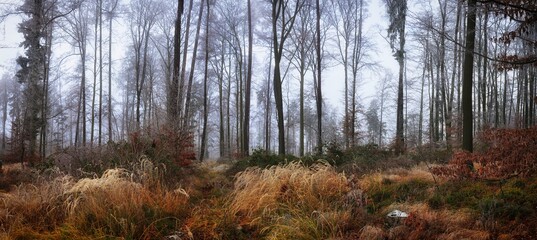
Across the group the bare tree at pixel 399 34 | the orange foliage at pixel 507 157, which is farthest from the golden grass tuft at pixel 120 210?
the bare tree at pixel 399 34

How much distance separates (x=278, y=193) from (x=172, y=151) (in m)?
4.16

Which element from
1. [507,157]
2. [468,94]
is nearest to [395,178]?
[507,157]

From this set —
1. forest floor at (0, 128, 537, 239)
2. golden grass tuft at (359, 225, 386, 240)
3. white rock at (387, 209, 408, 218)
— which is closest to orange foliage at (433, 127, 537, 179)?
forest floor at (0, 128, 537, 239)

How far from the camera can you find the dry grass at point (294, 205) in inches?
144

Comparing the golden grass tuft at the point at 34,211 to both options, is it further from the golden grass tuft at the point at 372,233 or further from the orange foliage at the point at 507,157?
the orange foliage at the point at 507,157

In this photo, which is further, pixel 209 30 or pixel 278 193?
pixel 209 30

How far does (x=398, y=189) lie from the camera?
209 inches

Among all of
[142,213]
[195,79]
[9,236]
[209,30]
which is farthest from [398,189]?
[195,79]

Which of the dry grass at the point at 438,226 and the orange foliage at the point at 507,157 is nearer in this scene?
the dry grass at the point at 438,226

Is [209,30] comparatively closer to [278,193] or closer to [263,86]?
[263,86]

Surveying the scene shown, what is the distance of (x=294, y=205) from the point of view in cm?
461

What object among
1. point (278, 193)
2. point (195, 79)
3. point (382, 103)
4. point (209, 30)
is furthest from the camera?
point (382, 103)

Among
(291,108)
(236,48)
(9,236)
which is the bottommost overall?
(9,236)

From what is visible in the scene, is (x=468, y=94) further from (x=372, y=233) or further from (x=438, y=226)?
(x=372, y=233)
